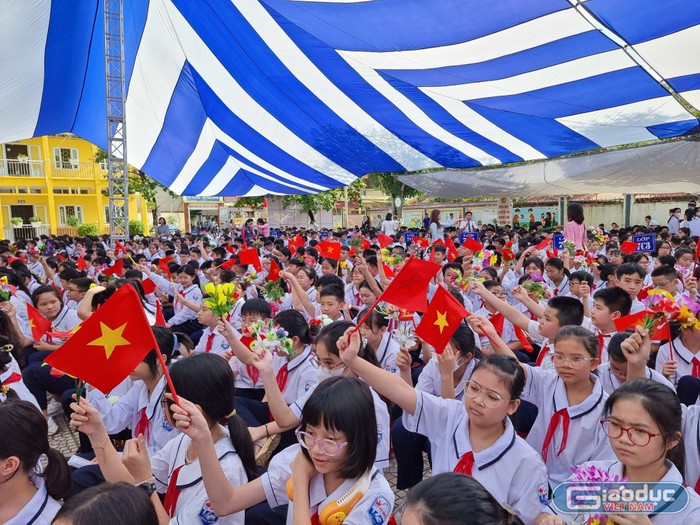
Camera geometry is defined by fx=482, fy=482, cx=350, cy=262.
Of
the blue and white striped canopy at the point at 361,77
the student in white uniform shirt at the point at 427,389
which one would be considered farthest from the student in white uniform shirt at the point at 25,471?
the blue and white striped canopy at the point at 361,77

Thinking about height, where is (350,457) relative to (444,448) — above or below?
above

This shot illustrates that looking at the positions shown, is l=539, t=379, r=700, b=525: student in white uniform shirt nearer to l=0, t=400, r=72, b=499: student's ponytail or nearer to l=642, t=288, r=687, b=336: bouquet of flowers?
l=642, t=288, r=687, b=336: bouquet of flowers

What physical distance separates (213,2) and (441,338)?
5.67 metres

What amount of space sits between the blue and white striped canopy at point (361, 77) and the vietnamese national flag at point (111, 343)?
446 centimetres

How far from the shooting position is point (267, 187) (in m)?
12.8

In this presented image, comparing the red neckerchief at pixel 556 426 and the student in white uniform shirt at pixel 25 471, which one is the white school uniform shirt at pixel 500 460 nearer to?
the red neckerchief at pixel 556 426

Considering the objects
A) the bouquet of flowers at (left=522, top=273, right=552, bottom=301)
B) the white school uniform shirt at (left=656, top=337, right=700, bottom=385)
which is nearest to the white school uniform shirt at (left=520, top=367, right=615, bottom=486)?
the white school uniform shirt at (left=656, top=337, right=700, bottom=385)

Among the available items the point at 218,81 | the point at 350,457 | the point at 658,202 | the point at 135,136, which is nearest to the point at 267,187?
the point at 135,136

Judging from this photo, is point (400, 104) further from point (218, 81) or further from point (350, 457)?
point (350, 457)

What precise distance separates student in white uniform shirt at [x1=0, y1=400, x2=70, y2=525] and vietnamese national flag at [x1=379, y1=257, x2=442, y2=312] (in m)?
1.40

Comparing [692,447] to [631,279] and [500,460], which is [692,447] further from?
[631,279]

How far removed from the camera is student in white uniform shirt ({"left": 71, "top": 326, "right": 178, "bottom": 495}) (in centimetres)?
235

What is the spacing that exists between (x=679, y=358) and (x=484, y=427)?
1.61 m

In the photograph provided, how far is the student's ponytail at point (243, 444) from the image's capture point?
1.73 m
